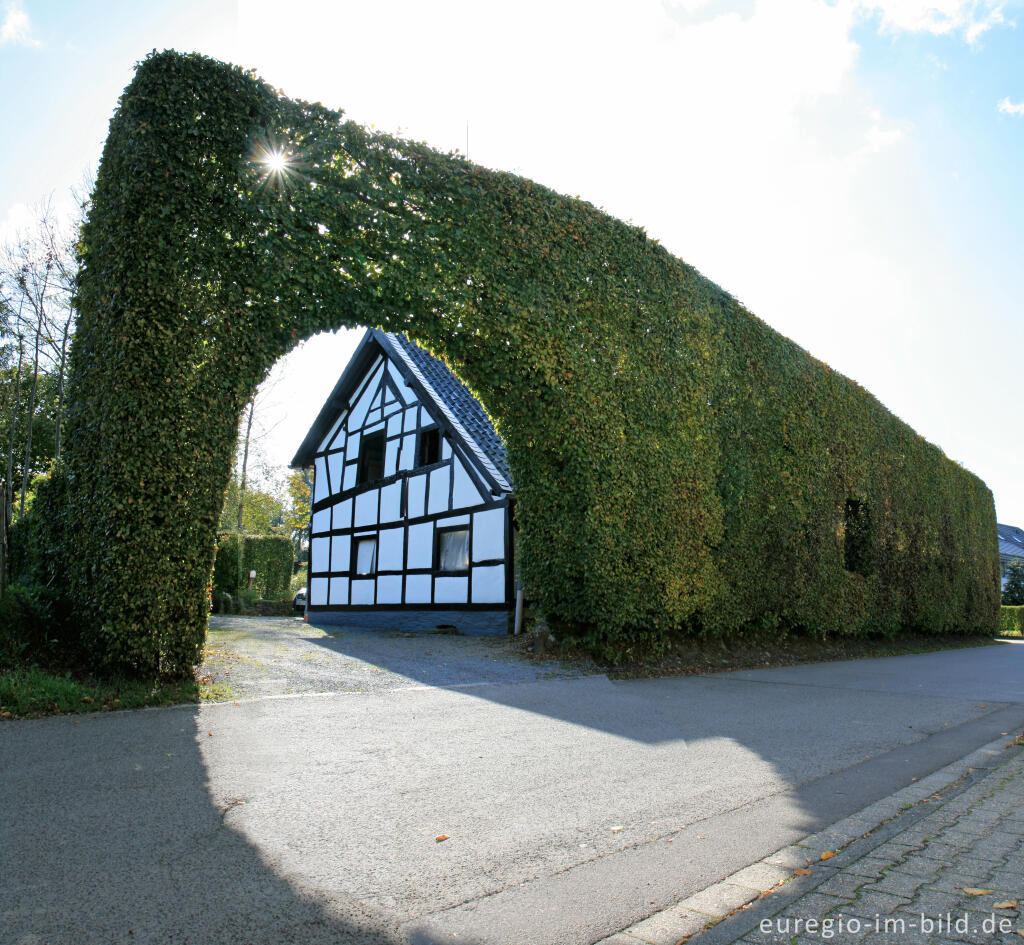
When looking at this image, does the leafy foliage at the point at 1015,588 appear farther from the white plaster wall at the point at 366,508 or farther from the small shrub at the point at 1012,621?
the white plaster wall at the point at 366,508

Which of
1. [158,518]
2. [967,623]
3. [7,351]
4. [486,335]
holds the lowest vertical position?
[967,623]

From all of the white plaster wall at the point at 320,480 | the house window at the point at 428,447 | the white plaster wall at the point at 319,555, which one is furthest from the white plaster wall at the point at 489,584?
the white plaster wall at the point at 320,480

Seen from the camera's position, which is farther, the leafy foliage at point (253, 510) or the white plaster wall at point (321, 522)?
the leafy foliage at point (253, 510)

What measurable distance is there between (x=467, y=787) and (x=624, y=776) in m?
1.01

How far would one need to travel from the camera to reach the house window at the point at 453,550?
52.4 ft

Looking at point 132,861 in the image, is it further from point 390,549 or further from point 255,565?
point 255,565

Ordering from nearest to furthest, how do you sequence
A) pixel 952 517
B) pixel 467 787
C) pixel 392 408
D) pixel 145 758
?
pixel 467 787 < pixel 145 758 < pixel 392 408 < pixel 952 517

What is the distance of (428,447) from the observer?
17516 mm

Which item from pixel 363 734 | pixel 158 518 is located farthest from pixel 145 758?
pixel 158 518

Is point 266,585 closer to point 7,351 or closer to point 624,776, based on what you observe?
point 7,351

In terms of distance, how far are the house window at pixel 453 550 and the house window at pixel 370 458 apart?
11.7 feet

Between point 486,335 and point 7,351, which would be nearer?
point 486,335

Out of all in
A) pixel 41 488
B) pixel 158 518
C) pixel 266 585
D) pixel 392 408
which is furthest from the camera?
pixel 266 585

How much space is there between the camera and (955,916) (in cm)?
262
